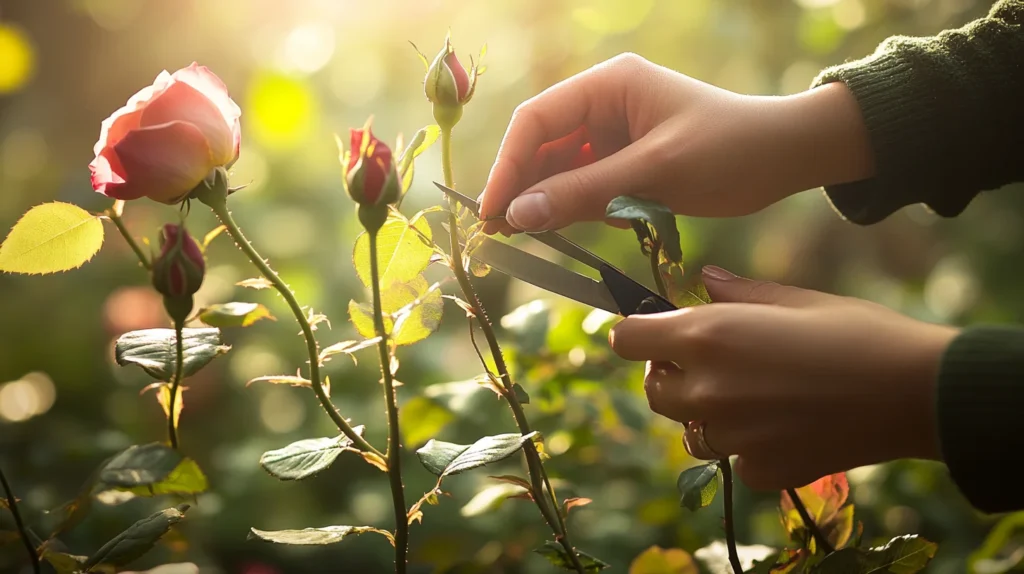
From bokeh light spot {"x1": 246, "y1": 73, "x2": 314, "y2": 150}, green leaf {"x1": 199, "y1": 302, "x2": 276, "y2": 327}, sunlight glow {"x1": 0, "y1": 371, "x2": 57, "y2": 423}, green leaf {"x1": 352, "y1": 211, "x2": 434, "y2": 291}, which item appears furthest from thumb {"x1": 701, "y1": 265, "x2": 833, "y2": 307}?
bokeh light spot {"x1": 246, "y1": 73, "x2": 314, "y2": 150}

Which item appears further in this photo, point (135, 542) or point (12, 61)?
point (12, 61)

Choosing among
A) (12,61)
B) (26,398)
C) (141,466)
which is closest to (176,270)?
(141,466)

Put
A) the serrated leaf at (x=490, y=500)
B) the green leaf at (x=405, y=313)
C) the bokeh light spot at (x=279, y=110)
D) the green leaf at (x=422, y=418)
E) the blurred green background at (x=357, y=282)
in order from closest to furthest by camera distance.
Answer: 1. the green leaf at (x=405, y=313)
2. the serrated leaf at (x=490, y=500)
3. the green leaf at (x=422, y=418)
4. the blurred green background at (x=357, y=282)
5. the bokeh light spot at (x=279, y=110)

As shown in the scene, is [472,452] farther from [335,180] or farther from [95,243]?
[335,180]

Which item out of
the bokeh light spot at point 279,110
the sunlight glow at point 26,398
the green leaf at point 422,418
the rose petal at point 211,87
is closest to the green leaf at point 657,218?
the rose petal at point 211,87

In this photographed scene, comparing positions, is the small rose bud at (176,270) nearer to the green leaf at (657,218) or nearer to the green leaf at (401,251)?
the green leaf at (401,251)

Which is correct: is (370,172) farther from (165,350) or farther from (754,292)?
(754,292)
